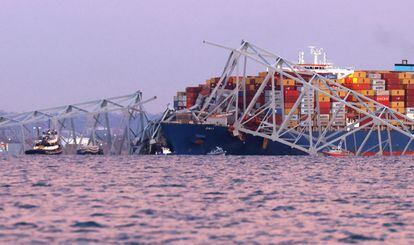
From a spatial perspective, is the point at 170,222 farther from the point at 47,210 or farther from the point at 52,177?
the point at 52,177

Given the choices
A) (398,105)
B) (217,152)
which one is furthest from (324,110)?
(217,152)

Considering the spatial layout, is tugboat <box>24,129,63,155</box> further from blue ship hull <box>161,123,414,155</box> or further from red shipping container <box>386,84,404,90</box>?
red shipping container <box>386,84,404,90</box>

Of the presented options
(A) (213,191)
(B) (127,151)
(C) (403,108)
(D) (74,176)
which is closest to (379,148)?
(C) (403,108)

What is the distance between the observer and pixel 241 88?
157125 millimetres

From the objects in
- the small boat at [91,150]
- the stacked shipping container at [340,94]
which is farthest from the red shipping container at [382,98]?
the small boat at [91,150]

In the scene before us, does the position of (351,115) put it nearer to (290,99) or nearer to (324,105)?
(324,105)

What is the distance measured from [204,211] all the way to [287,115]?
4029 inches

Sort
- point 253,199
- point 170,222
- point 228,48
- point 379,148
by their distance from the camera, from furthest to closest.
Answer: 1. point 379,148
2. point 228,48
3. point 253,199
4. point 170,222

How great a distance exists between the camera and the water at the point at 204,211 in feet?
125

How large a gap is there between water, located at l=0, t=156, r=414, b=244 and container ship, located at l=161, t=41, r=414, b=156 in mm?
67603

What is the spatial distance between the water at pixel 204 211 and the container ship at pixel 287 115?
222 feet

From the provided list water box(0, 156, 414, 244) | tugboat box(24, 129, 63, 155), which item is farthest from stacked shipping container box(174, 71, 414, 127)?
water box(0, 156, 414, 244)

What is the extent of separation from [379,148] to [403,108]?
11.6 metres

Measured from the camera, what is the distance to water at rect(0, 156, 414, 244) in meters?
38.2
